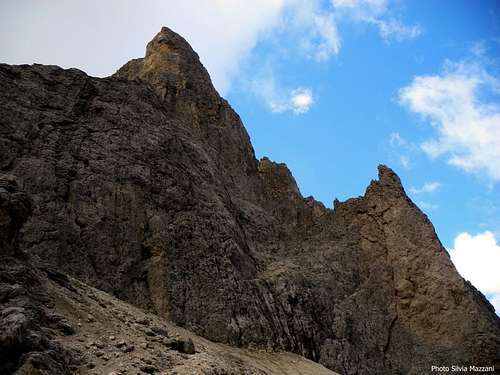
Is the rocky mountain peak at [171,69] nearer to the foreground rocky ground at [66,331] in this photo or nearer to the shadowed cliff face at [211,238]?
the shadowed cliff face at [211,238]

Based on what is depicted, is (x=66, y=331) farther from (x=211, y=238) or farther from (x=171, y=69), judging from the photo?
(x=171, y=69)

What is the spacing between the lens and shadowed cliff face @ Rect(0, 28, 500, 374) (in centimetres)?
2681

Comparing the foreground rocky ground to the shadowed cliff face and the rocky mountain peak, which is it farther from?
the rocky mountain peak

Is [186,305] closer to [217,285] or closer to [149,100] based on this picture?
[217,285]

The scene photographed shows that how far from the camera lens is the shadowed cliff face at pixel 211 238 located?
26.8m

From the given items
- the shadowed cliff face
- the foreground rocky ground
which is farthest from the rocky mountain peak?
the foreground rocky ground

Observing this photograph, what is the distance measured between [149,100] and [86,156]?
31.6ft

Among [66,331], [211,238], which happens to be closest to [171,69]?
[211,238]

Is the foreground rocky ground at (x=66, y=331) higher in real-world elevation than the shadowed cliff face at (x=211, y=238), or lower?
lower

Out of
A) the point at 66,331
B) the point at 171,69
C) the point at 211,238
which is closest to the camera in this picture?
the point at 66,331

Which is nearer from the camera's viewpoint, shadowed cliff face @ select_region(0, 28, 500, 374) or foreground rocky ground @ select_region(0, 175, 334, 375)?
foreground rocky ground @ select_region(0, 175, 334, 375)

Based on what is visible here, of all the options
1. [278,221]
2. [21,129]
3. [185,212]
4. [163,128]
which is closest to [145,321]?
[185,212]

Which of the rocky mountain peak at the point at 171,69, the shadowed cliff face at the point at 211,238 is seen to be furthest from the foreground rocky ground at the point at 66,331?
the rocky mountain peak at the point at 171,69

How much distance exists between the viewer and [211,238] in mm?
31484
